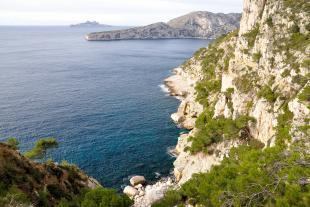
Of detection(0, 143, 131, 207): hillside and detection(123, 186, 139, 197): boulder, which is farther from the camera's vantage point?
detection(123, 186, 139, 197): boulder

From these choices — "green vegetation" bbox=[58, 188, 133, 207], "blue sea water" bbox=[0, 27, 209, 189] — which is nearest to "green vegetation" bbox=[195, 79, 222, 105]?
"blue sea water" bbox=[0, 27, 209, 189]

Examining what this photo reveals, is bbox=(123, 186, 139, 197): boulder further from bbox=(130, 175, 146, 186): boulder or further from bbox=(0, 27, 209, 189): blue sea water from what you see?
bbox=(0, 27, 209, 189): blue sea water

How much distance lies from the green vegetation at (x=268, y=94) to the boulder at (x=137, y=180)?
25.8 meters

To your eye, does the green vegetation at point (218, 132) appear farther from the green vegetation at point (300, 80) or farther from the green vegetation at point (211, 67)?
Answer: the green vegetation at point (211, 67)

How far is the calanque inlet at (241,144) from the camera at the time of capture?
23.5 metres

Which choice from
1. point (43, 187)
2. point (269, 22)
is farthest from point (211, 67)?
point (43, 187)

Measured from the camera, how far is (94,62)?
18325 cm

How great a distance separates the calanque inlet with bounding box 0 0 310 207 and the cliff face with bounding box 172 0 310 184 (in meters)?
0.18

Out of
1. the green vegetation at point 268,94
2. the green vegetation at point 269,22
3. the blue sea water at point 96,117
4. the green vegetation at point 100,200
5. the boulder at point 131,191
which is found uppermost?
the green vegetation at point 269,22

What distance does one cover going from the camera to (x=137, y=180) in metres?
58.9

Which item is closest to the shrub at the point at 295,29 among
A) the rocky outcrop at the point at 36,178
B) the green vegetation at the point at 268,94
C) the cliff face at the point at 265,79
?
the cliff face at the point at 265,79

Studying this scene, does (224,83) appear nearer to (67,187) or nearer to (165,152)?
(165,152)

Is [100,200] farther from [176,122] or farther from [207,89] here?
[207,89]

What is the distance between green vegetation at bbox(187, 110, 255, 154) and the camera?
193ft
